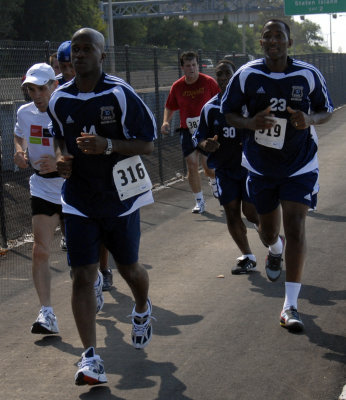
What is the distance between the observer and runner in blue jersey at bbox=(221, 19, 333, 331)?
6434mm

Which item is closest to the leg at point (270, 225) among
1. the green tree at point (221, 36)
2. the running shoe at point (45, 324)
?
the running shoe at point (45, 324)

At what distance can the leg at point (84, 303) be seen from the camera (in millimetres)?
5398

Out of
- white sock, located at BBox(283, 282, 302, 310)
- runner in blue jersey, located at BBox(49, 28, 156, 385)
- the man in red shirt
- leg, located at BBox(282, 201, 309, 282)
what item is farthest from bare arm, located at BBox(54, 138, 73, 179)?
the man in red shirt

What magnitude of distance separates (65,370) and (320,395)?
1719 mm

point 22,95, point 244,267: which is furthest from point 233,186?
point 22,95

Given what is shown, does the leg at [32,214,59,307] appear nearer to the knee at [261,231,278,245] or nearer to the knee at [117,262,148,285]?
the knee at [117,262,148,285]

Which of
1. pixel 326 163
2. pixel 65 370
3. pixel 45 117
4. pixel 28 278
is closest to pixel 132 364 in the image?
pixel 65 370

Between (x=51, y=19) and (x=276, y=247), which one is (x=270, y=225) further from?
(x=51, y=19)

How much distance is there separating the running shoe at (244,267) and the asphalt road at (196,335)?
110 mm

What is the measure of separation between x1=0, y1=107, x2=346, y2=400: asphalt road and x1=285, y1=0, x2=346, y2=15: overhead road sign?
1627 inches

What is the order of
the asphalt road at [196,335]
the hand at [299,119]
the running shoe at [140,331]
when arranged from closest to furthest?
the asphalt road at [196,335]
the running shoe at [140,331]
the hand at [299,119]

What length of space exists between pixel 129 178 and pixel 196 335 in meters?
1.48

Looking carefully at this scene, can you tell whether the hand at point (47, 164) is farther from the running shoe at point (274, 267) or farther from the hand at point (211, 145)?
the hand at point (211, 145)

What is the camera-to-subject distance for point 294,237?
255 inches
